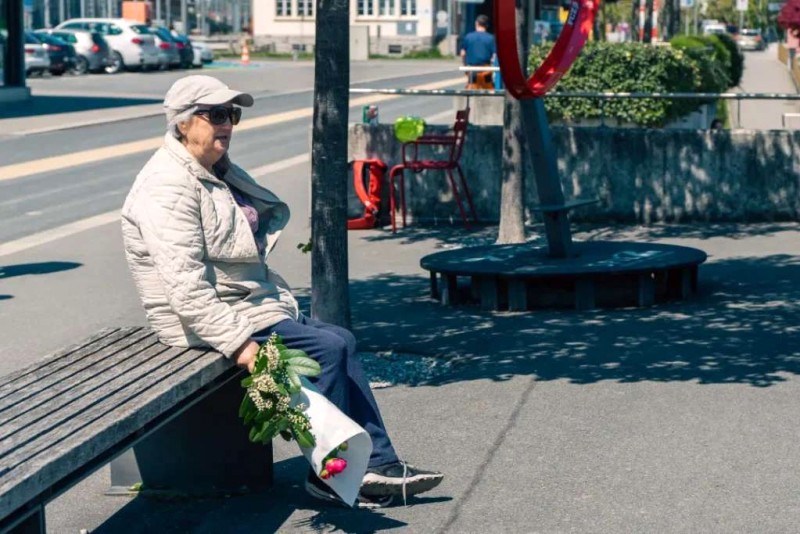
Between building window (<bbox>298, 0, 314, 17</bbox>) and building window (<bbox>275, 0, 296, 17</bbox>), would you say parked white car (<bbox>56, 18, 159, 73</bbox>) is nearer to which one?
building window (<bbox>298, 0, 314, 17</bbox>)

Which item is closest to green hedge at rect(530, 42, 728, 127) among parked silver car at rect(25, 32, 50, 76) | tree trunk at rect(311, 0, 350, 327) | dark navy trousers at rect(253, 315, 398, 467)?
tree trunk at rect(311, 0, 350, 327)

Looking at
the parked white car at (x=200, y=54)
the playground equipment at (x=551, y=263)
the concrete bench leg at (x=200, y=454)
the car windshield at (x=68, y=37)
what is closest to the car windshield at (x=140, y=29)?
the car windshield at (x=68, y=37)

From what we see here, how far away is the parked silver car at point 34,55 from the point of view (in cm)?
4778

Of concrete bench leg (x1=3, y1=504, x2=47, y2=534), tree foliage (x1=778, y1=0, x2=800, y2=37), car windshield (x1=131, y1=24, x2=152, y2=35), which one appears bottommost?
concrete bench leg (x1=3, y1=504, x2=47, y2=534)

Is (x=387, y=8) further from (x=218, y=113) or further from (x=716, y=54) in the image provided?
(x=218, y=113)

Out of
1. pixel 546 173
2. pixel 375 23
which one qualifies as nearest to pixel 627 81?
pixel 546 173

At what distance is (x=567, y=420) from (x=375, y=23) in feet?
251

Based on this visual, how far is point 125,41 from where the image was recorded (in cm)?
5325

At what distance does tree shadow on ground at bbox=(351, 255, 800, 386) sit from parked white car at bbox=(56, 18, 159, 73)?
4314 centimetres

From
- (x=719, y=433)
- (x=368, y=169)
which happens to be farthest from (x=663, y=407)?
(x=368, y=169)

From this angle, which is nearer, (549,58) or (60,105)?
(549,58)

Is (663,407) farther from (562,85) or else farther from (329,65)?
(562,85)

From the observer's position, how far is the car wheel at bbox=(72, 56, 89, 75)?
51.3 metres

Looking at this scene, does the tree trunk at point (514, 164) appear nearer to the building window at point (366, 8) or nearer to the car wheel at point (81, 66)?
the car wheel at point (81, 66)
